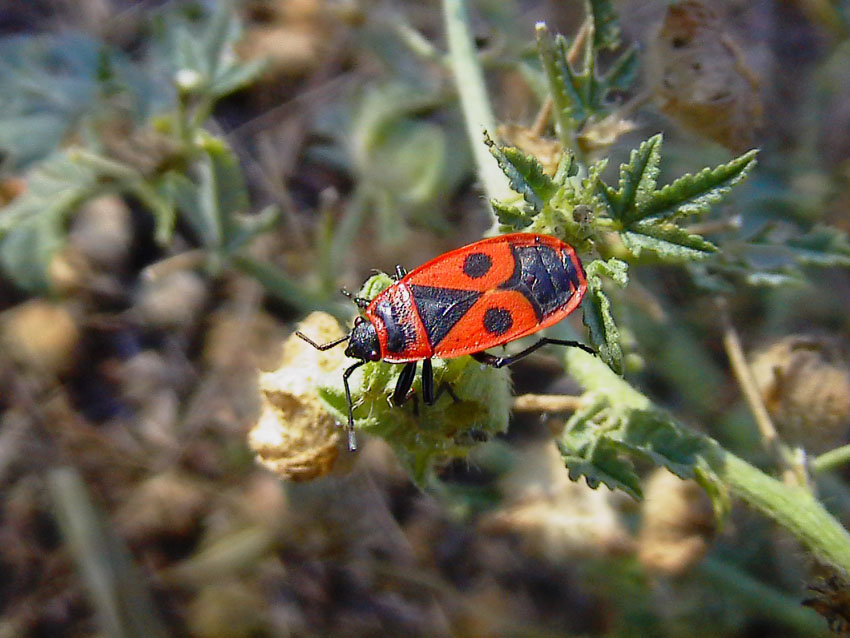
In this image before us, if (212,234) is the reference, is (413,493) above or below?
below

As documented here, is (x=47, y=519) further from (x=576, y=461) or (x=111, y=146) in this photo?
(x=576, y=461)

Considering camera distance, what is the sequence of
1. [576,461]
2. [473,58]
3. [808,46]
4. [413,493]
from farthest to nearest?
[808,46], [413,493], [473,58], [576,461]

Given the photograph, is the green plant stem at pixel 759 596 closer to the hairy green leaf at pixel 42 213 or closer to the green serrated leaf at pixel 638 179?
the green serrated leaf at pixel 638 179

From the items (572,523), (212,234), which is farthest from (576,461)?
(212,234)

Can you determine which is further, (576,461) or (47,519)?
(47,519)

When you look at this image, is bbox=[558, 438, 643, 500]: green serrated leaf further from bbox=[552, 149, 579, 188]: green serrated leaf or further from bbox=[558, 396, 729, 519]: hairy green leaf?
bbox=[552, 149, 579, 188]: green serrated leaf

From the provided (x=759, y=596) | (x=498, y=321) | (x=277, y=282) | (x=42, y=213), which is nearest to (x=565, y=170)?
→ (x=498, y=321)
